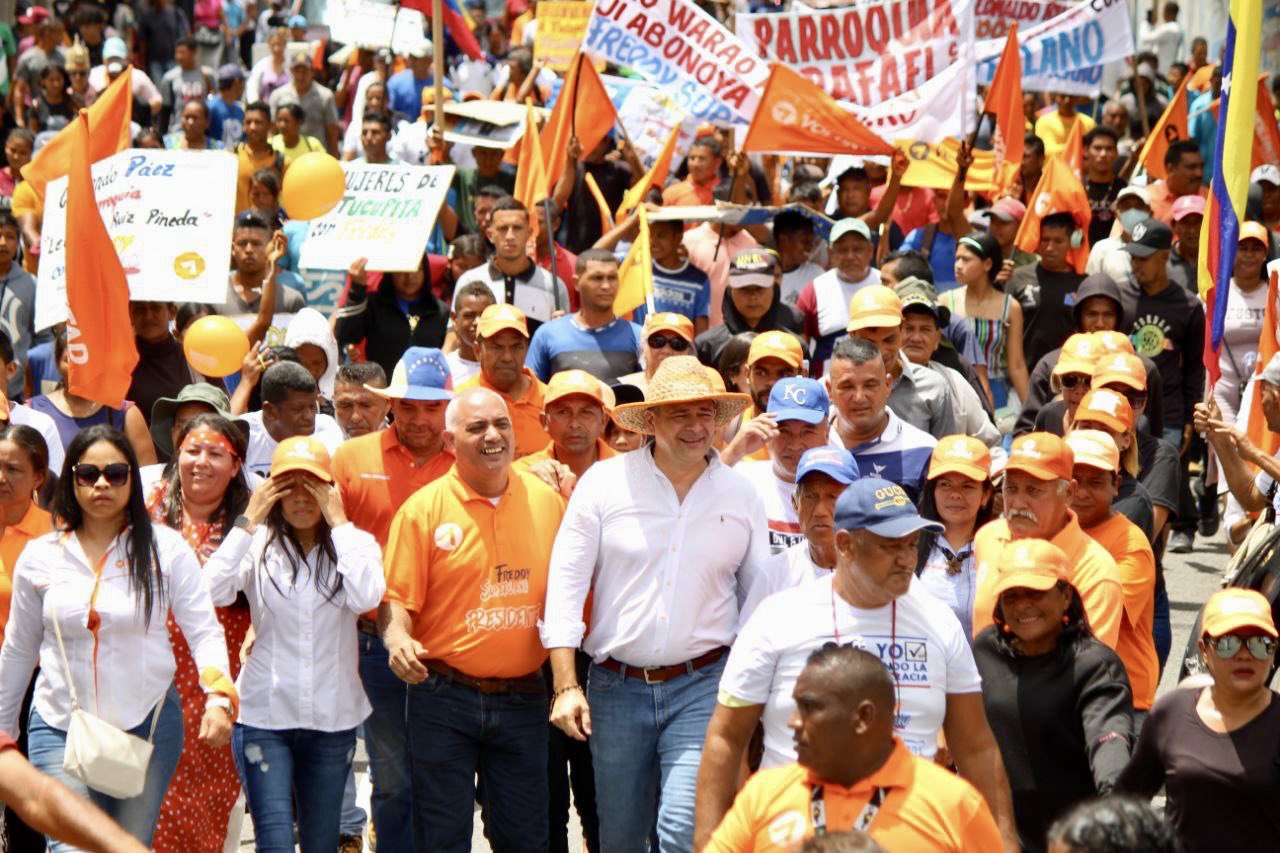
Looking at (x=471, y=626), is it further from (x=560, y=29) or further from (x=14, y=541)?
(x=560, y=29)

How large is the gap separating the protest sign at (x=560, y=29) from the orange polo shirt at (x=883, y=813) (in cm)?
1175

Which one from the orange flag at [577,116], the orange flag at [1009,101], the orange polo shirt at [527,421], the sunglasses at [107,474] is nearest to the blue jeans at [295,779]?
the sunglasses at [107,474]

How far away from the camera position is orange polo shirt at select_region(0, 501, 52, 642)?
22.5 feet

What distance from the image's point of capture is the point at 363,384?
839 centimetres

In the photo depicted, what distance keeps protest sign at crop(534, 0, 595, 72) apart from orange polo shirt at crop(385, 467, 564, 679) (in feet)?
30.7

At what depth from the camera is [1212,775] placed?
5.48 metres

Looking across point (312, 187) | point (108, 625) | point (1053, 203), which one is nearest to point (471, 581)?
point (108, 625)

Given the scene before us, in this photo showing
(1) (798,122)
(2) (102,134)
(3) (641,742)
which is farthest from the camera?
(1) (798,122)

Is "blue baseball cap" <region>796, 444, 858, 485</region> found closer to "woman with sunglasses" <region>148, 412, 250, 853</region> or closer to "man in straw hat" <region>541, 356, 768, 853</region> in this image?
"man in straw hat" <region>541, 356, 768, 853</region>

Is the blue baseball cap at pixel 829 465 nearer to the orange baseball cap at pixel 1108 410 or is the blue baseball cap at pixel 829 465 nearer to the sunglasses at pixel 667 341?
the orange baseball cap at pixel 1108 410

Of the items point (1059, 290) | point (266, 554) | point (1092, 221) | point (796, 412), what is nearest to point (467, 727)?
point (266, 554)

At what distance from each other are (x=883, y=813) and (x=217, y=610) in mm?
3302

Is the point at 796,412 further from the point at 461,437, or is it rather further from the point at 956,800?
the point at 956,800

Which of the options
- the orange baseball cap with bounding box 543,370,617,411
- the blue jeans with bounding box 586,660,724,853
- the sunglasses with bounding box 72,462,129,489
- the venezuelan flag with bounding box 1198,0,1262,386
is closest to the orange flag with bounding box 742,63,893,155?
the venezuelan flag with bounding box 1198,0,1262,386
